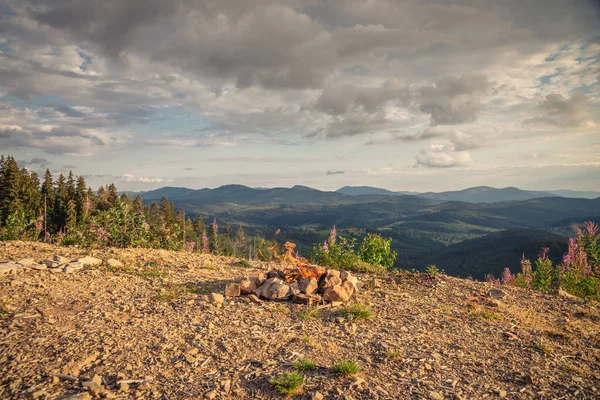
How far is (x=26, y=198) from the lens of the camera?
42.4 meters

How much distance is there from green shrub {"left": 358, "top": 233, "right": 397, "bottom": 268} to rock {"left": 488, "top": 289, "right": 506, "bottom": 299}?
4349mm

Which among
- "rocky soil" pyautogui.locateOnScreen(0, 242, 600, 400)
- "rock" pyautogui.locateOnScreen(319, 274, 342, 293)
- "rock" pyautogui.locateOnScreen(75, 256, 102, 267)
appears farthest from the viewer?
Result: "rock" pyautogui.locateOnScreen(75, 256, 102, 267)

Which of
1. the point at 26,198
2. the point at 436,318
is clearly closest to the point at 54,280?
the point at 436,318

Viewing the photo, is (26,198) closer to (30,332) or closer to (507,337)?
(30,332)

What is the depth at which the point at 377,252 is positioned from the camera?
13.9m

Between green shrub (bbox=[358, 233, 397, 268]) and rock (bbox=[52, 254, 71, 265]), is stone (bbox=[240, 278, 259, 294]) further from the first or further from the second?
green shrub (bbox=[358, 233, 397, 268])

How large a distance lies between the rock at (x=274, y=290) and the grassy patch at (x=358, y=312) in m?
1.61

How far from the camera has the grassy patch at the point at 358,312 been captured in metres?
7.16

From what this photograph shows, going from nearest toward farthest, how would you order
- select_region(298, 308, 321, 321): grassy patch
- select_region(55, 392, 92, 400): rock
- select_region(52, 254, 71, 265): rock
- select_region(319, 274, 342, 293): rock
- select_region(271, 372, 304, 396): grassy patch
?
select_region(55, 392, 92, 400): rock → select_region(271, 372, 304, 396): grassy patch → select_region(298, 308, 321, 321): grassy patch → select_region(319, 274, 342, 293): rock → select_region(52, 254, 71, 265): rock

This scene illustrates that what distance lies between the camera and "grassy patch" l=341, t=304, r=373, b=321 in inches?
282

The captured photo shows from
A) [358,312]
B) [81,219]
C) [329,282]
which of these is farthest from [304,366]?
[81,219]

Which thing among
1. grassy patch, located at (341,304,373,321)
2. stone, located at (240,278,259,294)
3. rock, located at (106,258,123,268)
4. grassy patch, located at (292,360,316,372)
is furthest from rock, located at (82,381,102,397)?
rock, located at (106,258,123,268)

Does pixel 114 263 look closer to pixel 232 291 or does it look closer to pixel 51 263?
pixel 51 263

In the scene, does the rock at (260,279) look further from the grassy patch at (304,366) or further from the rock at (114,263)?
the rock at (114,263)
